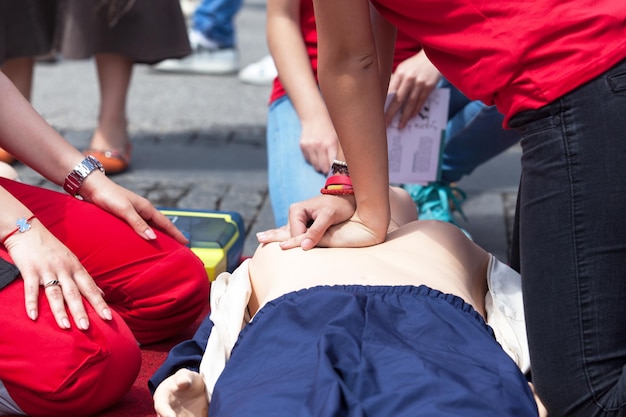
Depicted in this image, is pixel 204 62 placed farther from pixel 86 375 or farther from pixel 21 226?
pixel 86 375

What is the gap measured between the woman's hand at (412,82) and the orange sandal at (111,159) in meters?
1.62

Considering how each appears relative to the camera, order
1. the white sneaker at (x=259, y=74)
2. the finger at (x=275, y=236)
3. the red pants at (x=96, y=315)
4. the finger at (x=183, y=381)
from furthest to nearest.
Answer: the white sneaker at (x=259, y=74) < the finger at (x=275, y=236) < the red pants at (x=96, y=315) < the finger at (x=183, y=381)

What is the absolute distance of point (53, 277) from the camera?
1887 mm

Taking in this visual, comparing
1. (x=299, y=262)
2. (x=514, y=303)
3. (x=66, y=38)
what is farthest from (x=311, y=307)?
(x=66, y=38)

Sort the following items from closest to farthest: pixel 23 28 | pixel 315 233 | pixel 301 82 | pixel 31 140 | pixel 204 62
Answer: pixel 315 233
pixel 31 140
pixel 301 82
pixel 23 28
pixel 204 62

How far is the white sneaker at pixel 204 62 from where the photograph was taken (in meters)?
6.50

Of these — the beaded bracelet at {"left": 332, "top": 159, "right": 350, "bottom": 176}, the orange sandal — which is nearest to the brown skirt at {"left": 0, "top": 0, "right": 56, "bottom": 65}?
the orange sandal

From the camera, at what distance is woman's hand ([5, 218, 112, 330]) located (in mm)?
1850

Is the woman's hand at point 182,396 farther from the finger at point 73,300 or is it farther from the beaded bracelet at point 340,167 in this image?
the beaded bracelet at point 340,167

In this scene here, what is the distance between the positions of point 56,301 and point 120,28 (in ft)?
7.78

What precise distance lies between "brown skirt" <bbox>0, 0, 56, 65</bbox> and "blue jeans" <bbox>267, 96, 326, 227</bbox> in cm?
→ 150

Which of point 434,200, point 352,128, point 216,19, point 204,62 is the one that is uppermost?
point 352,128

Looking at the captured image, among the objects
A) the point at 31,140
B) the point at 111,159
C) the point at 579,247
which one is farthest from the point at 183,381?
the point at 111,159

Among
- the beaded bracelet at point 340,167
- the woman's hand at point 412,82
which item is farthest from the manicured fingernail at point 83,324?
the woman's hand at point 412,82
